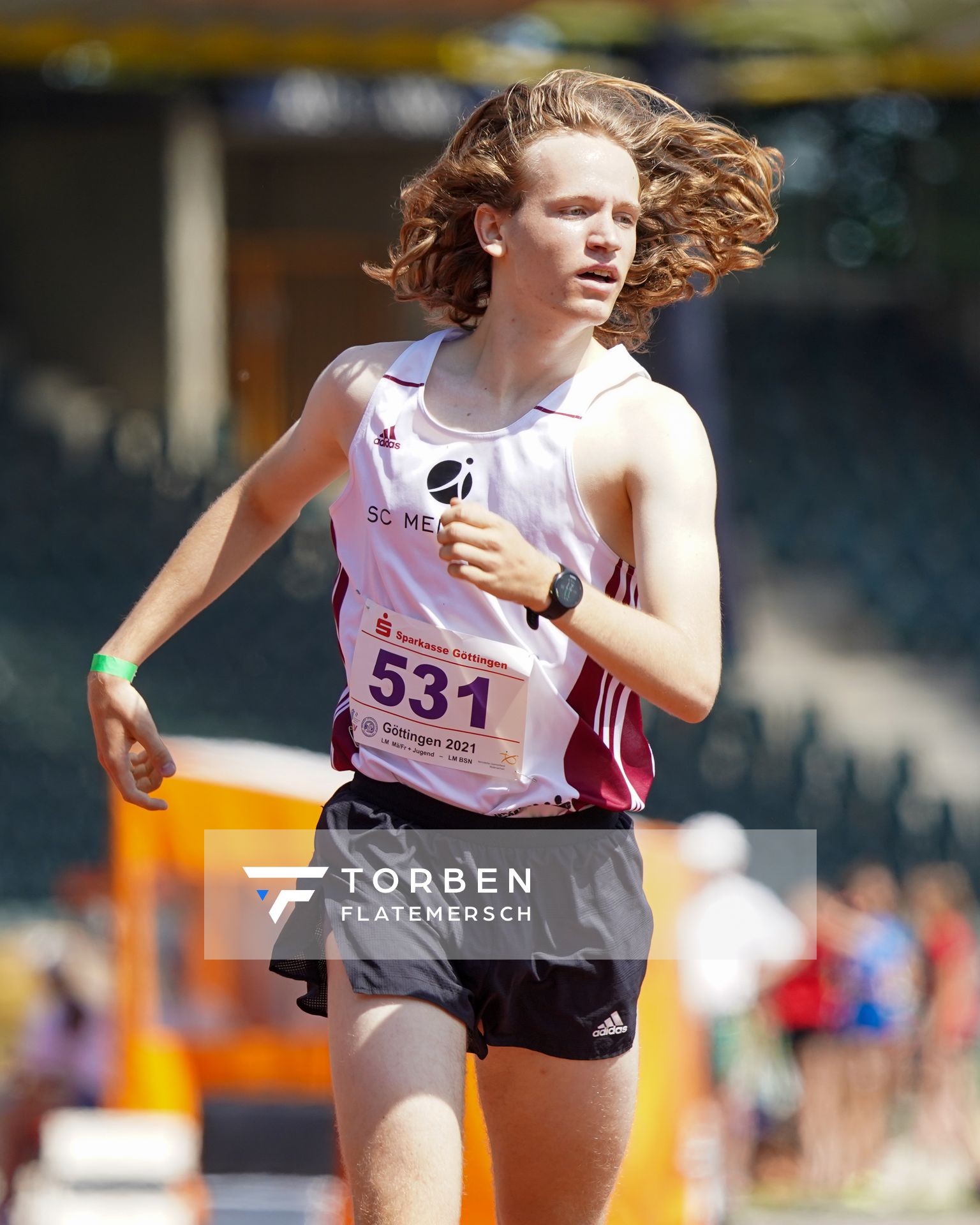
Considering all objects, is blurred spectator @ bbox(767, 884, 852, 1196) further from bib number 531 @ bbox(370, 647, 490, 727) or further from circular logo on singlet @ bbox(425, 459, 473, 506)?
circular logo on singlet @ bbox(425, 459, 473, 506)

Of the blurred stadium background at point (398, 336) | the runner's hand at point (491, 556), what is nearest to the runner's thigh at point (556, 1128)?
the runner's hand at point (491, 556)

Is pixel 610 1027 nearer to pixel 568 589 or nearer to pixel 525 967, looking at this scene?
pixel 525 967

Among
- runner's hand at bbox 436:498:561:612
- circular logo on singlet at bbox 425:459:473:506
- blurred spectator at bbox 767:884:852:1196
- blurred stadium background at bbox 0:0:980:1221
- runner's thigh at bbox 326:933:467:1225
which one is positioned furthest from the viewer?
blurred stadium background at bbox 0:0:980:1221

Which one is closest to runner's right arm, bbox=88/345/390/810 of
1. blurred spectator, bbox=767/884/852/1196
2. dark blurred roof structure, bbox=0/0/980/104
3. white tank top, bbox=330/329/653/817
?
white tank top, bbox=330/329/653/817

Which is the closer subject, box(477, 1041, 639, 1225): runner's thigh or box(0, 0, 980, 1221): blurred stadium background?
box(477, 1041, 639, 1225): runner's thigh

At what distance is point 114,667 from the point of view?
2631mm

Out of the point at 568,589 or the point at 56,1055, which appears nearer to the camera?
the point at 568,589

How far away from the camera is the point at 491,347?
2574 millimetres

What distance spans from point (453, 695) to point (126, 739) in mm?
532

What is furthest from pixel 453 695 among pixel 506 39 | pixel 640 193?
pixel 506 39

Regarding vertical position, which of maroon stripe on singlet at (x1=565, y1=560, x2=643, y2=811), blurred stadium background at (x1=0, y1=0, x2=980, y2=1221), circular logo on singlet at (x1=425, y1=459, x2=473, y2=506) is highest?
blurred stadium background at (x1=0, y1=0, x2=980, y2=1221)

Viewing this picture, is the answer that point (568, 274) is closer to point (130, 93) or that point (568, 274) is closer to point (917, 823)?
point (917, 823)

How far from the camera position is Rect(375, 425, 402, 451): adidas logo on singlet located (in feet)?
8.20

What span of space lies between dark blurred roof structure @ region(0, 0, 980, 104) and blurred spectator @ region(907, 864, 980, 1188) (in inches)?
273
